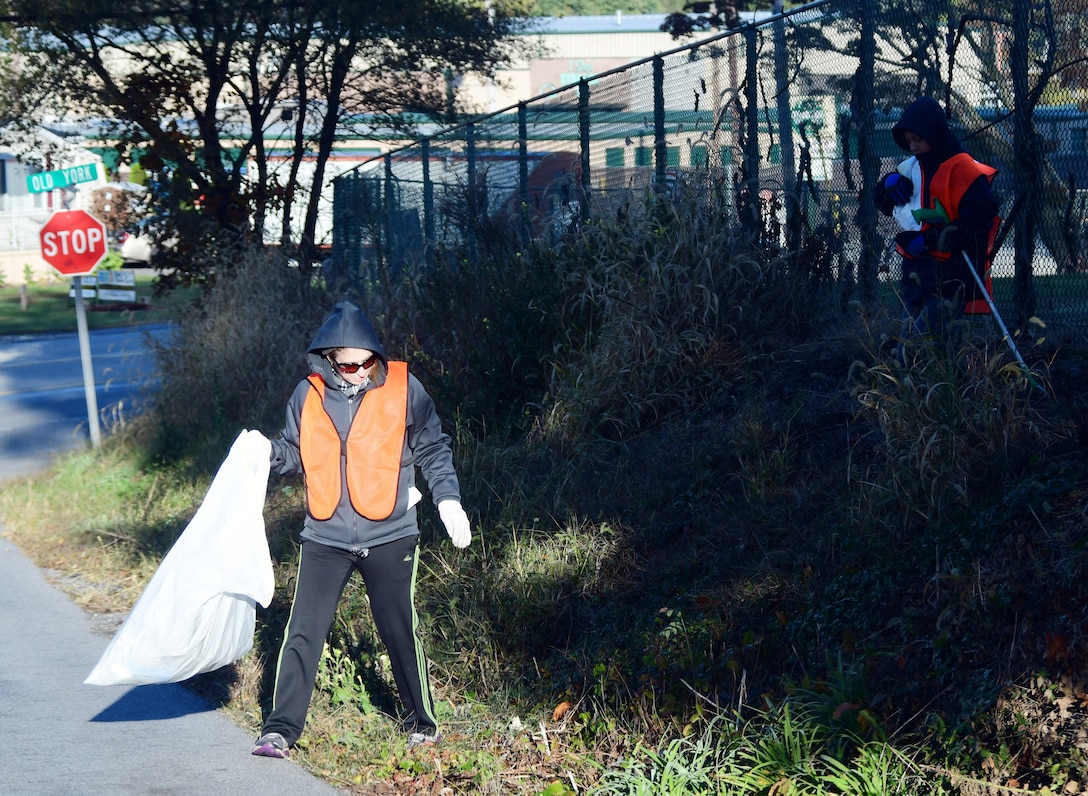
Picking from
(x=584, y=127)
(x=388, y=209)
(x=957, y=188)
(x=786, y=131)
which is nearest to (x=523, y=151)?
(x=584, y=127)

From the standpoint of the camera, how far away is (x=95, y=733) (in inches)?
226

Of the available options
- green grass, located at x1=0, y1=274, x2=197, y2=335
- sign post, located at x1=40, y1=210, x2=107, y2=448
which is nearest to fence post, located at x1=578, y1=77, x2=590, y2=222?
sign post, located at x1=40, y1=210, x2=107, y2=448

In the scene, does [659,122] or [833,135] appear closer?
[833,135]

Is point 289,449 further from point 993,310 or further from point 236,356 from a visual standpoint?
point 236,356

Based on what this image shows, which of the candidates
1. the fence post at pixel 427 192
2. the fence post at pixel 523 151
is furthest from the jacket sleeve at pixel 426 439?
the fence post at pixel 427 192

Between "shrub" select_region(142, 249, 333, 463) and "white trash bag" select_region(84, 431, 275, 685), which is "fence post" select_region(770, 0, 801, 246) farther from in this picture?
"shrub" select_region(142, 249, 333, 463)

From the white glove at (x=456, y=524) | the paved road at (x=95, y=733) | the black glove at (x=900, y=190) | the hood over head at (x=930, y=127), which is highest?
the hood over head at (x=930, y=127)

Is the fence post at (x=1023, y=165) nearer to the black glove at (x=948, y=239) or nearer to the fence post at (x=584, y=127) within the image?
the black glove at (x=948, y=239)

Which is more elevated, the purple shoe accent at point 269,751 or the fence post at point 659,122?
the fence post at point 659,122

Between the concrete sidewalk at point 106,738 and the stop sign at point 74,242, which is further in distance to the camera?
the stop sign at point 74,242

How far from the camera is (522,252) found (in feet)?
30.9

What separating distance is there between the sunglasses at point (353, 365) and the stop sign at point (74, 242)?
8.51 m

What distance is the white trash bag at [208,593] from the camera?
201 inches

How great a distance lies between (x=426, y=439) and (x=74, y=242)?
28.9 feet
